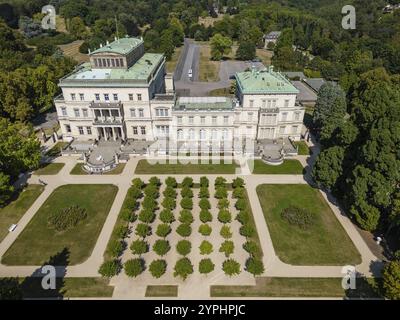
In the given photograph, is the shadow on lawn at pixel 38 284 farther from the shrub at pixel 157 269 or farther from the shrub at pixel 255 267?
the shrub at pixel 255 267

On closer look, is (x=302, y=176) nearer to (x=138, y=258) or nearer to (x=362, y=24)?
(x=138, y=258)

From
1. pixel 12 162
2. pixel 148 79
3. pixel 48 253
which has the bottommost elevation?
pixel 48 253

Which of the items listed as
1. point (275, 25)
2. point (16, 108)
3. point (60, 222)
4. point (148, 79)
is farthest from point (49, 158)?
point (275, 25)

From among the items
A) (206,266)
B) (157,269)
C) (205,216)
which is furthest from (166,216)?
(206,266)

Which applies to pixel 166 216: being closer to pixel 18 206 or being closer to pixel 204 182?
pixel 204 182

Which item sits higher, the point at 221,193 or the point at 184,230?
the point at 221,193

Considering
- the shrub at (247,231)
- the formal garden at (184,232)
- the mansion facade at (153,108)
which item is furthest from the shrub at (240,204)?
the mansion facade at (153,108)

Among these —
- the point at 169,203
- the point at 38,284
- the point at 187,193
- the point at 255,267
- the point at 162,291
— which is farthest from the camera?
the point at 187,193

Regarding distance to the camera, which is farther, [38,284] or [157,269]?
[38,284]
